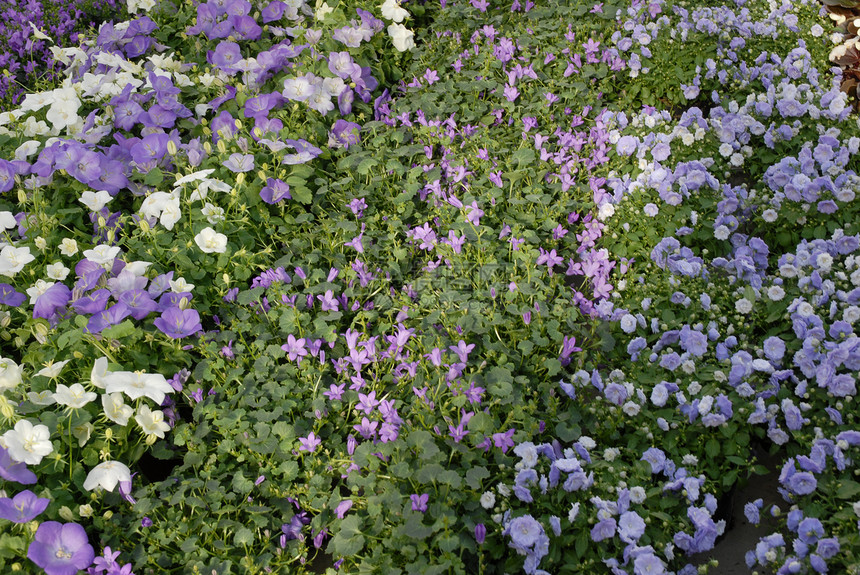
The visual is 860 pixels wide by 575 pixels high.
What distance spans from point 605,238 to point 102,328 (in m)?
2.26

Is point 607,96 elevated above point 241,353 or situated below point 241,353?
above

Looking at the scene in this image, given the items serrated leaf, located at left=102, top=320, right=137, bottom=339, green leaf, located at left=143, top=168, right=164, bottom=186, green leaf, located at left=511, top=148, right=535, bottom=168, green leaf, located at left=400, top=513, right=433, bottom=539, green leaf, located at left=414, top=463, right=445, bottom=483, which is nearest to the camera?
green leaf, located at left=400, top=513, right=433, bottom=539

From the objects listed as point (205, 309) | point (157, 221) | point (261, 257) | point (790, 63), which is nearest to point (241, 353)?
point (205, 309)

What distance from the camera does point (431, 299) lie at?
2971mm

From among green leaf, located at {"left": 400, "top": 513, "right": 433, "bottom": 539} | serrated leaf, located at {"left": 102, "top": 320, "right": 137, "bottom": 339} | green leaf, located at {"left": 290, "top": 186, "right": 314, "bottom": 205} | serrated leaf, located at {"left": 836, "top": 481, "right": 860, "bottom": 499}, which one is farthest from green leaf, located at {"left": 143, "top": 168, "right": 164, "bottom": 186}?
serrated leaf, located at {"left": 836, "top": 481, "right": 860, "bottom": 499}

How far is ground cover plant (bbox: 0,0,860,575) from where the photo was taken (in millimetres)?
2270

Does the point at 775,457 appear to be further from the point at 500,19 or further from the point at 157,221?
the point at 500,19

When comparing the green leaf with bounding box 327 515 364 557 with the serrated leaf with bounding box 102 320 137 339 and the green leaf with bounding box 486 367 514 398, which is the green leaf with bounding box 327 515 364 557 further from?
the serrated leaf with bounding box 102 320 137 339

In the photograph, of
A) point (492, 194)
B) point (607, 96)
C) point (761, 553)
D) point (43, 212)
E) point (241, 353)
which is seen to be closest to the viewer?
point (761, 553)

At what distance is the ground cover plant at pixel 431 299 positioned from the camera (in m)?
2.27

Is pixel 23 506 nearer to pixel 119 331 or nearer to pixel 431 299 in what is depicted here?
pixel 119 331

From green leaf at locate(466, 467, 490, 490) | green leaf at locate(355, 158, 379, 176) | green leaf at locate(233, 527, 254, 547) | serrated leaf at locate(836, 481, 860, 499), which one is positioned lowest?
green leaf at locate(233, 527, 254, 547)

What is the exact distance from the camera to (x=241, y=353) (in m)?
2.85

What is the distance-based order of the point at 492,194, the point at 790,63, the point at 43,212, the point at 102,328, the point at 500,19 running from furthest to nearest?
the point at 500,19 → the point at 790,63 → the point at 492,194 → the point at 43,212 → the point at 102,328
